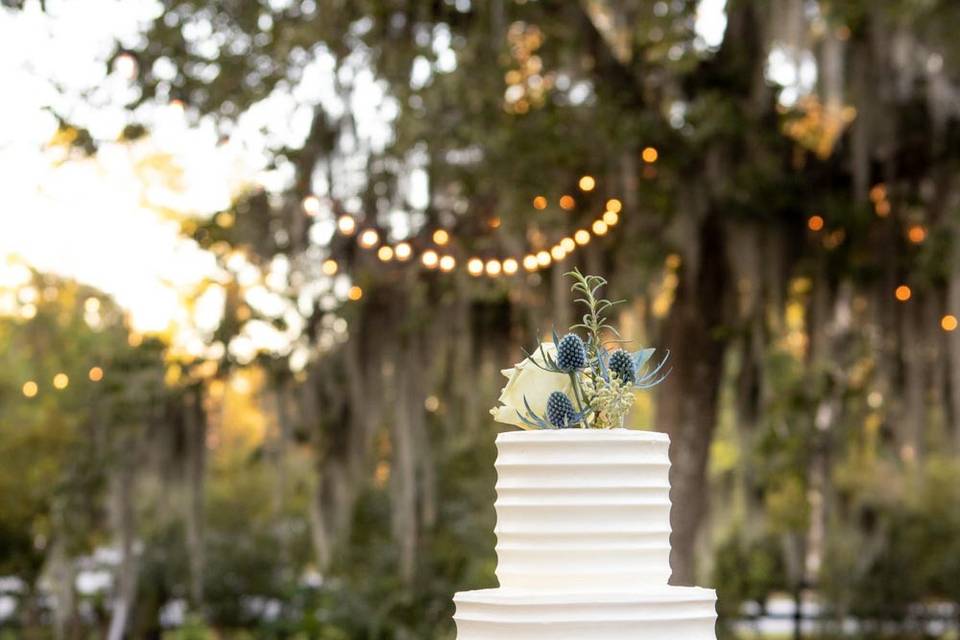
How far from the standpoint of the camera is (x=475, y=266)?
965cm

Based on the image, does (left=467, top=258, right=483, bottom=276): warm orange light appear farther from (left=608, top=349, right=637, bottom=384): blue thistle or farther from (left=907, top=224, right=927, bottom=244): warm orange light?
(left=608, top=349, right=637, bottom=384): blue thistle

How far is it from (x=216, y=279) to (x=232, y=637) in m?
6.73

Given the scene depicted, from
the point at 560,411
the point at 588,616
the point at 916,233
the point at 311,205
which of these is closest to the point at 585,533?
the point at 588,616

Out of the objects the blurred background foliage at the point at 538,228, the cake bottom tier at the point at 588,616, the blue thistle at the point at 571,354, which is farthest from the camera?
the blurred background foliage at the point at 538,228

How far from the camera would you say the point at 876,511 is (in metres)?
15.4

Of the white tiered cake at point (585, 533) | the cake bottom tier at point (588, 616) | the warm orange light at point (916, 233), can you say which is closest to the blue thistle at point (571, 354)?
the white tiered cake at point (585, 533)

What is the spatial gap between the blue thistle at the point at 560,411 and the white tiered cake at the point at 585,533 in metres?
0.10

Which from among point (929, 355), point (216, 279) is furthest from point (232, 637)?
point (929, 355)

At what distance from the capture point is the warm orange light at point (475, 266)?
9641mm

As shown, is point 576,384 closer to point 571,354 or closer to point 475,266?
point 571,354

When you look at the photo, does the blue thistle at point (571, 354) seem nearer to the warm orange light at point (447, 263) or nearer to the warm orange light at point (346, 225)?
the warm orange light at point (447, 263)

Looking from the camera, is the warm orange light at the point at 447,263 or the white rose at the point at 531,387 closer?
the white rose at the point at 531,387

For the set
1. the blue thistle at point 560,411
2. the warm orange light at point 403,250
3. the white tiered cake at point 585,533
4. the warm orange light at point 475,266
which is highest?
the warm orange light at point 403,250

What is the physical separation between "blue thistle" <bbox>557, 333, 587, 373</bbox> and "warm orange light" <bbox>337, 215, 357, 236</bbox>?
5.88m
